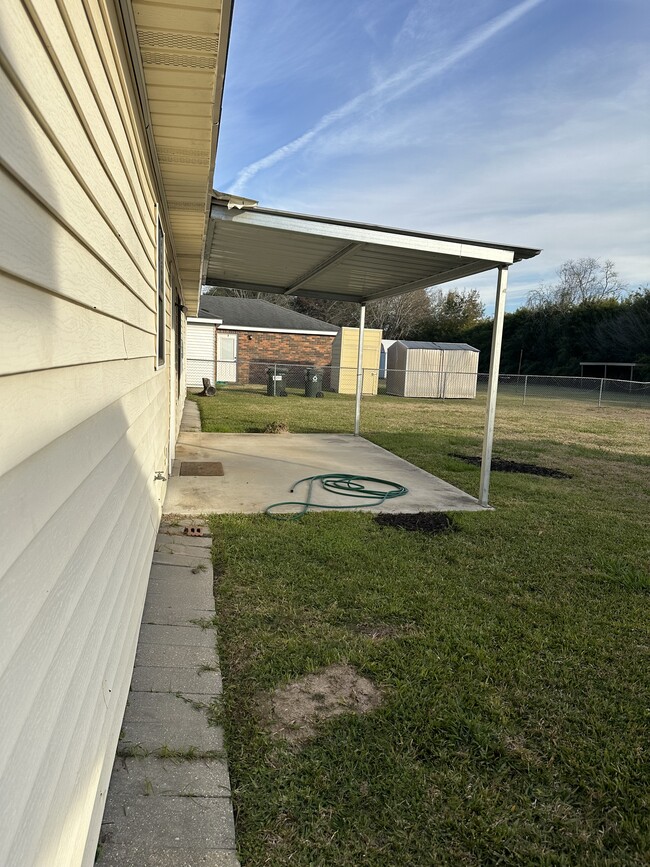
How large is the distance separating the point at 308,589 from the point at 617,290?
4949 centimetres

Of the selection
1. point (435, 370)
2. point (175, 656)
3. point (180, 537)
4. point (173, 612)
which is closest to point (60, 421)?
point (175, 656)

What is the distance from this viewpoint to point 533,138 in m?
14.5

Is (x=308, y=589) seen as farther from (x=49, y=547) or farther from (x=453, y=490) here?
(x=453, y=490)

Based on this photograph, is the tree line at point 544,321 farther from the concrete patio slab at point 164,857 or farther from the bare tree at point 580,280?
the concrete patio slab at point 164,857

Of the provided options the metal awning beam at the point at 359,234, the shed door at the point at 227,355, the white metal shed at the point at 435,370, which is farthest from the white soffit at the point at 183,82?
the shed door at the point at 227,355

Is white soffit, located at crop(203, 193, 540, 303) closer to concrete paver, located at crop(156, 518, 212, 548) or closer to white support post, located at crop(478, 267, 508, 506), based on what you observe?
white support post, located at crop(478, 267, 508, 506)

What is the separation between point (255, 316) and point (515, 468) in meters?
19.8

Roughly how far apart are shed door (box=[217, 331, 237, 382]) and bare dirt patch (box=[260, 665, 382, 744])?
22.4 m

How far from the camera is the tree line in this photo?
34469mm

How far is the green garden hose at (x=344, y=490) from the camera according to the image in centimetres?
521

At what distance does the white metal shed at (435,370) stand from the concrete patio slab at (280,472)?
41.5ft

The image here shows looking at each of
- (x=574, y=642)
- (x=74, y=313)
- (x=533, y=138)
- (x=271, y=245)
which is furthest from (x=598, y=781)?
(x=533, y=138)

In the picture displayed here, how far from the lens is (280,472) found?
6824 millimetres

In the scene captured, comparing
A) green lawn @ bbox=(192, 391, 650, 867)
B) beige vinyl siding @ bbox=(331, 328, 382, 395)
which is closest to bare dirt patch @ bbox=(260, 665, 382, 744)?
green lawn @ bbox=(192, 391, 650, 867)
